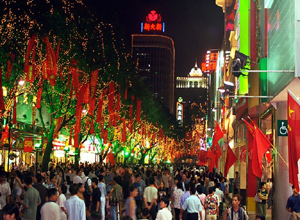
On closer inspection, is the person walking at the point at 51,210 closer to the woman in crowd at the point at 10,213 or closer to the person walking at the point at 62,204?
the person walking at the point at 62,204

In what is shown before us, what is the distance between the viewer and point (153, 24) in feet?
643

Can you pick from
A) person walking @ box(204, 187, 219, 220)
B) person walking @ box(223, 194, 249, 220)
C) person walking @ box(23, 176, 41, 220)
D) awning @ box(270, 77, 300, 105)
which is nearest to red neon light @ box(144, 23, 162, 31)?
awning @ box(270, 77, 300, 105)

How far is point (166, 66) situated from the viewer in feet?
632

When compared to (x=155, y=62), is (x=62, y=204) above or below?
below

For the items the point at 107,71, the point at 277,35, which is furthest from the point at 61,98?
the point at 277,35

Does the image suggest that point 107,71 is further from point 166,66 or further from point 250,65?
point 166,66

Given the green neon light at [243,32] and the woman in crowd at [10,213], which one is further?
the green neon light at [243,32]

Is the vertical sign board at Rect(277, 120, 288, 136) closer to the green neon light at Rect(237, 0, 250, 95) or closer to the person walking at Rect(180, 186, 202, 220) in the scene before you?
the person walking at Rect(180, 186, 202, 220)

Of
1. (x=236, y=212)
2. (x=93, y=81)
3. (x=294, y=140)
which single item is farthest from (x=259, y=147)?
(x=93, y=81)

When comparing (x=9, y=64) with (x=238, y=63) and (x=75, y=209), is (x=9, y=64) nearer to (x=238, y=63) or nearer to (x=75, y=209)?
(x=238, y=63)

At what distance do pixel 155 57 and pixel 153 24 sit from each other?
1377 centimetres

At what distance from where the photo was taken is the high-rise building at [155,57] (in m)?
188

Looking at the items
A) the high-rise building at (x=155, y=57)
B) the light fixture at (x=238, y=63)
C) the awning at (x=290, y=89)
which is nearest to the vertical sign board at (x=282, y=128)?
the awning at (x=290, y=89)

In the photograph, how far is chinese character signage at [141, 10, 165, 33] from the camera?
195 meters
